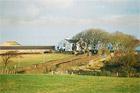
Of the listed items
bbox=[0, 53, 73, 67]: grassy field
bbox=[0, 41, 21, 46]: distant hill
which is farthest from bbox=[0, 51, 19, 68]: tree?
bbox=[0, 41, 21, 46]: distant hill

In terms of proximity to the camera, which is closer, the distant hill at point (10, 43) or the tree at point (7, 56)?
the distant hill at point (10, 43)

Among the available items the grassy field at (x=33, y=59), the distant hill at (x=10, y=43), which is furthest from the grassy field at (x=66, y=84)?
the distant hill at (x=10, y=43)

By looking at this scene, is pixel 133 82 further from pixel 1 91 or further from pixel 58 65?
pixel 1 91

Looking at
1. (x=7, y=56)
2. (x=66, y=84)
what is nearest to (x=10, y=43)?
(x=7, y=56)

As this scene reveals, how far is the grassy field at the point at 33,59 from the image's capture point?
7.00 metres

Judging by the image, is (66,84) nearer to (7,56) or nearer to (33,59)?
(33,59)

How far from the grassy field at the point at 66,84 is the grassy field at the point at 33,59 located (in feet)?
1.09

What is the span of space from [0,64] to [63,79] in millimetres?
1596

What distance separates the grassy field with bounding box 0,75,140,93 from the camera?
6.52 meters

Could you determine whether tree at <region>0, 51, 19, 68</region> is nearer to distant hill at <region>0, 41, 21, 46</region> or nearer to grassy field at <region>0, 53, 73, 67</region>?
grassy field at <region>0, 53, 73, 67</region>

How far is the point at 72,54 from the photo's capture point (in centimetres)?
736

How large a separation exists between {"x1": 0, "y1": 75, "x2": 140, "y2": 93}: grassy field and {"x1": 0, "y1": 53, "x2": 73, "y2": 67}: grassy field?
1.09 feet

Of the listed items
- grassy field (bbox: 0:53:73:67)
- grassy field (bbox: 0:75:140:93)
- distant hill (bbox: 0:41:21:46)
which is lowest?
grassy field (bbox: 0:75:140:93)

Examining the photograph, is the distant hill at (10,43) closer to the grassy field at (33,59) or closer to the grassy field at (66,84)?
the grassy field at (33,59)
